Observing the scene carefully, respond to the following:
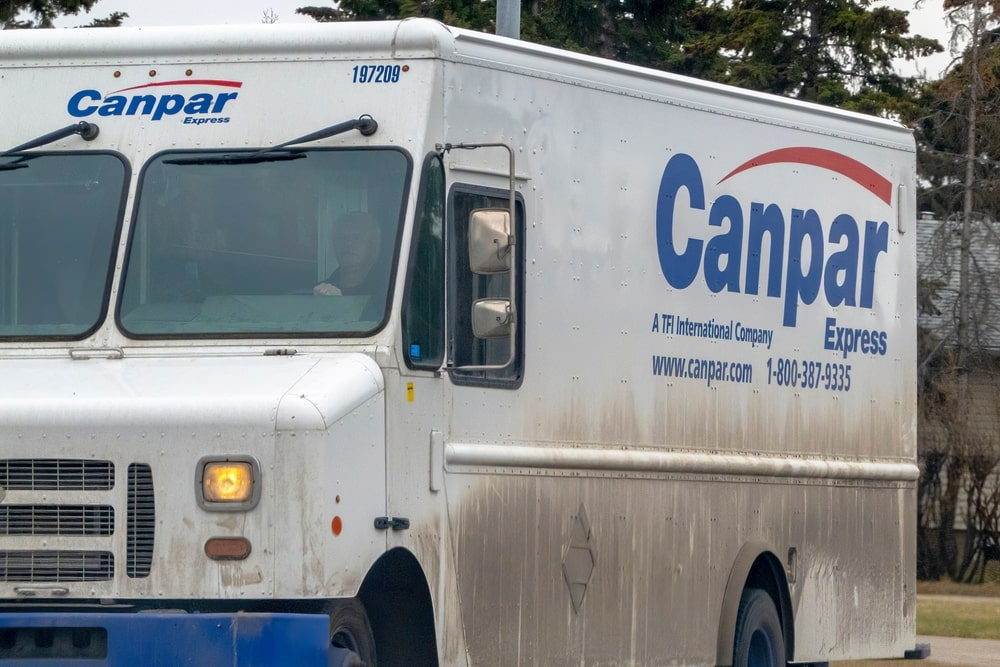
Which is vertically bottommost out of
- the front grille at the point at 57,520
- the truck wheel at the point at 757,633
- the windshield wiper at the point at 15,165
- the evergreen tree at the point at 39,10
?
the truck wheel at the point at 757,633

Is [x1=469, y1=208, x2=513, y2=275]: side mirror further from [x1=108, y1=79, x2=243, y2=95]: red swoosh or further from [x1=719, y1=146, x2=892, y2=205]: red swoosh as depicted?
[x1=719, y1=146, x2=892, y2=205]: red swoosh

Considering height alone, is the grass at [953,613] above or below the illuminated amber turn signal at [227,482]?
below

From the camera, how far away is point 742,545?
10281 millimetres

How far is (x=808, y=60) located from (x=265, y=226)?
88.2ft

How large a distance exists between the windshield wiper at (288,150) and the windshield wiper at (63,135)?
44cm

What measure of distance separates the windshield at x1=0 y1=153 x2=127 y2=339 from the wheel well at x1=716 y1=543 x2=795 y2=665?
12.9 feet

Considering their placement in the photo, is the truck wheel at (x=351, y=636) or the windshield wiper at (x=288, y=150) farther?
the windshield wiper at (x=288, y=150)

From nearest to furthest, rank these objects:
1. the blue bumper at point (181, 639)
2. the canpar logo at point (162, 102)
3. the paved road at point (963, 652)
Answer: the blue bumper at point (181, 639) → the canpar logo at point (162, 102) → the paved road at point (963, 652)

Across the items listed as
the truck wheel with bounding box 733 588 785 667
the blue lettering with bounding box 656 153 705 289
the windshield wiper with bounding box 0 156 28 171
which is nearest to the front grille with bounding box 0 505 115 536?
the windshield wiper with bounding box 0 156 28 171

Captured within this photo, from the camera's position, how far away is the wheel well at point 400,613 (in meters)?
7.84

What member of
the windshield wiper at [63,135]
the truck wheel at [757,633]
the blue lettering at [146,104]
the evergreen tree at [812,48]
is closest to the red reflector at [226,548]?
the blue lettering at [146,104]

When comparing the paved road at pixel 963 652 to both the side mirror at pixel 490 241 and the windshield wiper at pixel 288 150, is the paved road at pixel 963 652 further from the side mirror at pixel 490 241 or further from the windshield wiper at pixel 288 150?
the windshield wiper at pixel 288 150

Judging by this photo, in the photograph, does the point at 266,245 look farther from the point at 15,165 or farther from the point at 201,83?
the point at 15,165

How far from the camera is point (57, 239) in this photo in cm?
810
